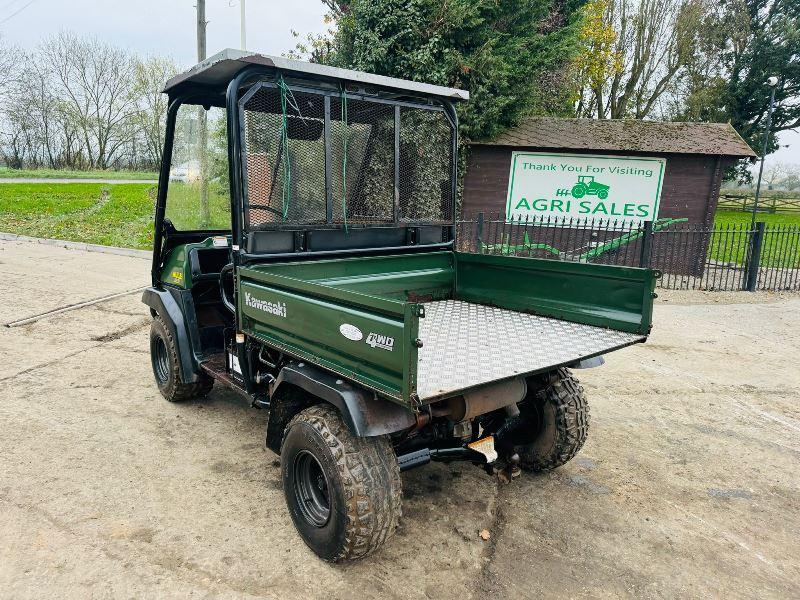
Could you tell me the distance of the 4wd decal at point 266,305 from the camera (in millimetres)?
2934

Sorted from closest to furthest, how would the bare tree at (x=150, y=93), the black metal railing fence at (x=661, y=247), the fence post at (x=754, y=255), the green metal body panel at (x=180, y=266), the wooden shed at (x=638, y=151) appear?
1. the green metal body panel at (x=180, y=266)
2. the fence post at (x=754, y=255)
3. the black metal railing fence at (x=661, y=247)
4. the wooden shed at (x=638, y=151)
5. the bare tree at (x=150, y=93)

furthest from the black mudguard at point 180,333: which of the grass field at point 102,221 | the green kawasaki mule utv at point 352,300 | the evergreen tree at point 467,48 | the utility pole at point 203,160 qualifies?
the evergreen tree at point 467,48

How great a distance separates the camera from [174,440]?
13.4 feet

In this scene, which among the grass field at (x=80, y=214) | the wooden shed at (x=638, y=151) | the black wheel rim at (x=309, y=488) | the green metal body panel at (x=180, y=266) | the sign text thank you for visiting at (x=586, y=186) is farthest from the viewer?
the grass field at (x=80, y=214)

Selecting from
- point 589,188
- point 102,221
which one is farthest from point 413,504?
point 102,221

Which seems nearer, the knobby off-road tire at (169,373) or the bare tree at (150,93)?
the knobby off-road tire at (169,373)

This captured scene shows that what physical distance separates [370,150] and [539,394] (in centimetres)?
200

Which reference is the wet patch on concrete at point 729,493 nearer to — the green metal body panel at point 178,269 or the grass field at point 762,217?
the green metal body panel at point 178,269

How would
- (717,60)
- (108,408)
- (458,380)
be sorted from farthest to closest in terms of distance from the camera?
(717,60), (108,408), (458,380)

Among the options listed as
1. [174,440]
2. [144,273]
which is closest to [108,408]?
[174,440]

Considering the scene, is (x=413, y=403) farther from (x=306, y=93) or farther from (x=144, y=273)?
(x=144, y=273)

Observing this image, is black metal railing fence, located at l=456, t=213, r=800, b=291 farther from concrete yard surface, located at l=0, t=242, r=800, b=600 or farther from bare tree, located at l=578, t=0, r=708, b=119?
bare tree, located at l=578, t=0, r=708, b=119

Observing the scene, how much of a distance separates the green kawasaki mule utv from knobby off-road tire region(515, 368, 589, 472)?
13mm

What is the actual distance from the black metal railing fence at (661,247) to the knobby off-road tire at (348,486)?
26.1ft
